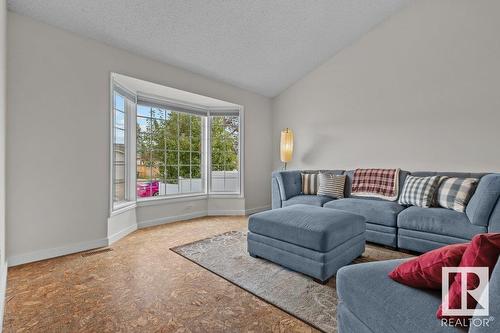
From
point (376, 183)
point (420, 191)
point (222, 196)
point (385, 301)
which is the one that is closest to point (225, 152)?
point (222, 196)

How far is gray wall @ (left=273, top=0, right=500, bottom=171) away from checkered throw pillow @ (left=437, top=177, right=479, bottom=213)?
0.53 meters

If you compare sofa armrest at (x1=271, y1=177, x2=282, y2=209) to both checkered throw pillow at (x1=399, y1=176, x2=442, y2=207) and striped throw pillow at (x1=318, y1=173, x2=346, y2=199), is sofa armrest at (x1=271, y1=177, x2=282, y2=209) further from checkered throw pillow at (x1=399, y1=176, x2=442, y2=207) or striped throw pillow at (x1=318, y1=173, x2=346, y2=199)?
checkered throw pillow at (x1=399, y1=176, x2=442, y2=207)

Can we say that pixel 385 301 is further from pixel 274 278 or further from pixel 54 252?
pixel 54 252

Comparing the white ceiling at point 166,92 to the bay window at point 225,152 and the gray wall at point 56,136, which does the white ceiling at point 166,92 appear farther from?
the bay window at point 225,152

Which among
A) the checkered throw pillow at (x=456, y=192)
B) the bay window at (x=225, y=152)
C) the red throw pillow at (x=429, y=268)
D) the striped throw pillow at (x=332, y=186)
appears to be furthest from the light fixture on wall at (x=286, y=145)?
the red throw pillow at (x=429, y=268)

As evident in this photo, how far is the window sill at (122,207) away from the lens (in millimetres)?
3121

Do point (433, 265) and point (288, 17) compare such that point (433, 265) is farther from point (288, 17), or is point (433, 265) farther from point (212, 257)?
point (288, 17)

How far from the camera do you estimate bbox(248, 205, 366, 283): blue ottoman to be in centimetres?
201

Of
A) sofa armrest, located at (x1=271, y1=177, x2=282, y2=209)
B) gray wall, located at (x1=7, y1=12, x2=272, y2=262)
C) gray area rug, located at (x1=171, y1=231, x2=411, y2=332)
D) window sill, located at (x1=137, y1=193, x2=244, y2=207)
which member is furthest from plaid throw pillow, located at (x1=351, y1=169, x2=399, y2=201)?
gray wall, located at (x1=7, y1=12, x2=272, y2=262)

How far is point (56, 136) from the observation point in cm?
261

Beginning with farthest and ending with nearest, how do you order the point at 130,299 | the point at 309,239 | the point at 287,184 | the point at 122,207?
the point at 287,184
the point at 122,207
the point at 309,239
the point at 130,299

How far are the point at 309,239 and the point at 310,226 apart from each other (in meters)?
0.11

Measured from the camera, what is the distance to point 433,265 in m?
0.97

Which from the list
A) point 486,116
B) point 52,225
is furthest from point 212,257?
point 486,116
